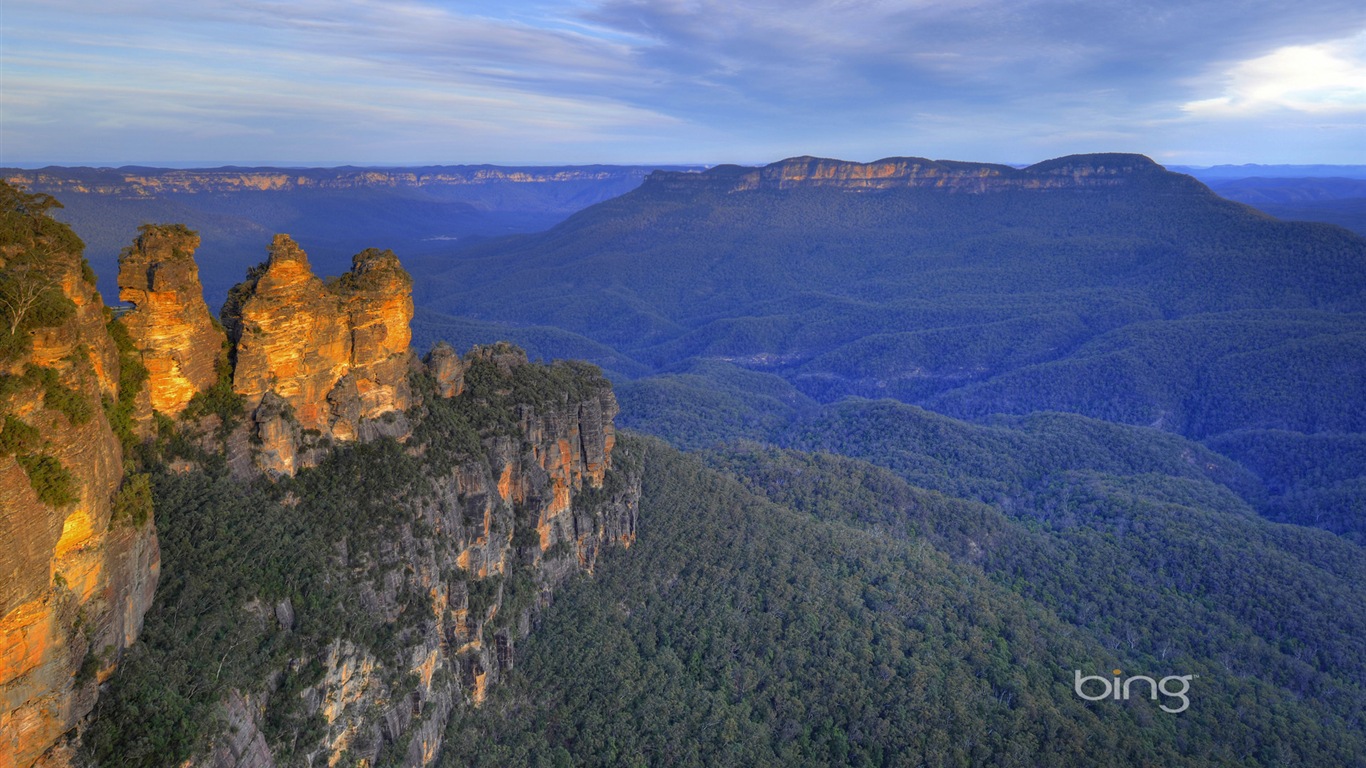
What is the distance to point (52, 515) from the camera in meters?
20.2

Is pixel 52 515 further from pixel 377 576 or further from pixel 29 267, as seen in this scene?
pixel 377 576

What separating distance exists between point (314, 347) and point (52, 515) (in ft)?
59.6

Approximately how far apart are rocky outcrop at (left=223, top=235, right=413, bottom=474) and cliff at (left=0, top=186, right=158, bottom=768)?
9.63 m

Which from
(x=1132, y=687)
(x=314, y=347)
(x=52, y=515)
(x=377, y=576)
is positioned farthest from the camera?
(x=1132, y=687)

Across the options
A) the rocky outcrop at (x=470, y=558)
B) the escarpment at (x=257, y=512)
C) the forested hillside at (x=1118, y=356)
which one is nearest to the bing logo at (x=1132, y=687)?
the rocky outcrop at (x=470, y=558)

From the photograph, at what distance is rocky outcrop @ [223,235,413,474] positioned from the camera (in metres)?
34.9

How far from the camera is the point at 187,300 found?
32.2 m

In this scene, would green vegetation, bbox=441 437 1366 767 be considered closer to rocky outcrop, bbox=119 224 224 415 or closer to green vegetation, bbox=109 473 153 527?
green vegetation, bbox=109 473 153 527

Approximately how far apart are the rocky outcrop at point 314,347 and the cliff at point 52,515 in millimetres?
9633

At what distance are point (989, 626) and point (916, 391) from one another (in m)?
105

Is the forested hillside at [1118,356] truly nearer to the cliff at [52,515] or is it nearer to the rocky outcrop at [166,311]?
the rocky outcrop at [166,311]

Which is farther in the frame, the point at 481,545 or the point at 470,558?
the point at 481,545

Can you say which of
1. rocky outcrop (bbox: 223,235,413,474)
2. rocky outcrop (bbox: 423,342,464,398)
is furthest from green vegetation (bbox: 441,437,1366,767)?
rocky outcrop (bbox: 223,235,413,474)

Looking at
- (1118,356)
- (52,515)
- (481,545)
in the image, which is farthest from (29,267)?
(1118,356)
